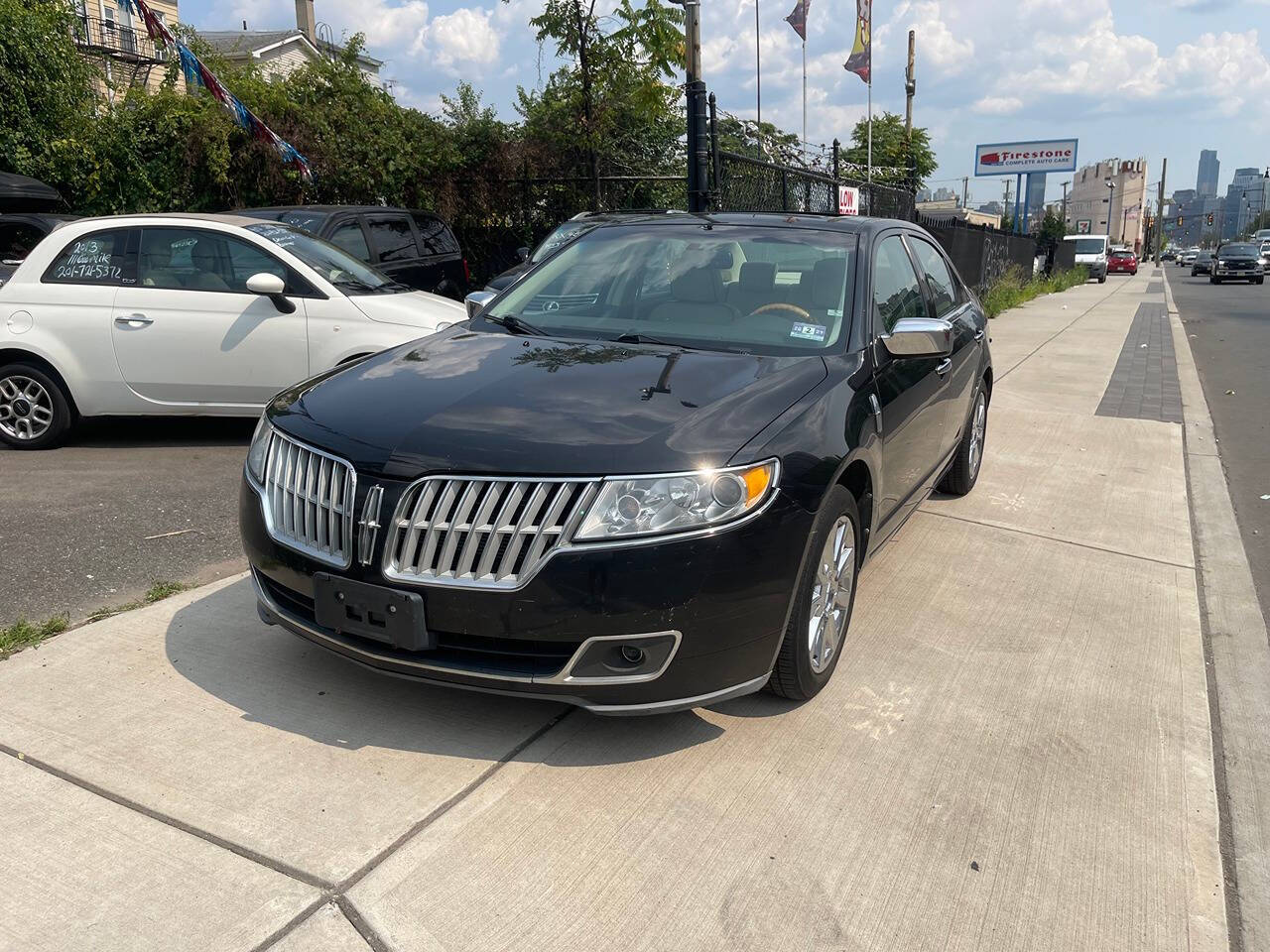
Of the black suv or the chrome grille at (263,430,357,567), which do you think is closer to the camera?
the chrome grille at (263,430,357,567)

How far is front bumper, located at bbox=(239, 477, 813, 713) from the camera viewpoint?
273 cm

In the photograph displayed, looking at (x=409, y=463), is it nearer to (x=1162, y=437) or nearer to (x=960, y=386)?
(x=960, y=386)

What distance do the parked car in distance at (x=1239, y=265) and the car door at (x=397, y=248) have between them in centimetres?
4008

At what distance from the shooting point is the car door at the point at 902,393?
3.96m

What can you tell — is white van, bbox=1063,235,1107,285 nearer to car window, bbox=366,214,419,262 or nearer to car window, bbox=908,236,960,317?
car window, bbox=366,214,419,262

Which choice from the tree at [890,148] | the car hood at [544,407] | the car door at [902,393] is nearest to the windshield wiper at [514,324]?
the car hood at [544,407]

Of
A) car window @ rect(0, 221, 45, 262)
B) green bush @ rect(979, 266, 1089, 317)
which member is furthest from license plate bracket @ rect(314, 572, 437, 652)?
green bush @ rect(979, 266, 1089, 317)

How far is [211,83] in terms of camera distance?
11805 mm

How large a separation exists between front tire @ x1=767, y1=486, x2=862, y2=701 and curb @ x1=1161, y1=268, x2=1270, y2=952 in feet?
4.00

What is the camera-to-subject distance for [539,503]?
2.76 m

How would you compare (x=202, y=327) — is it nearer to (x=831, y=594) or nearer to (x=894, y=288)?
(x=894, y=288)

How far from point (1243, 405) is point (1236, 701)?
7.62 m

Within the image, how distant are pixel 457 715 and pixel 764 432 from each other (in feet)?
4.29

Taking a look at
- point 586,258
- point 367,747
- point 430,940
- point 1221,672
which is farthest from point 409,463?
point 1221,672
